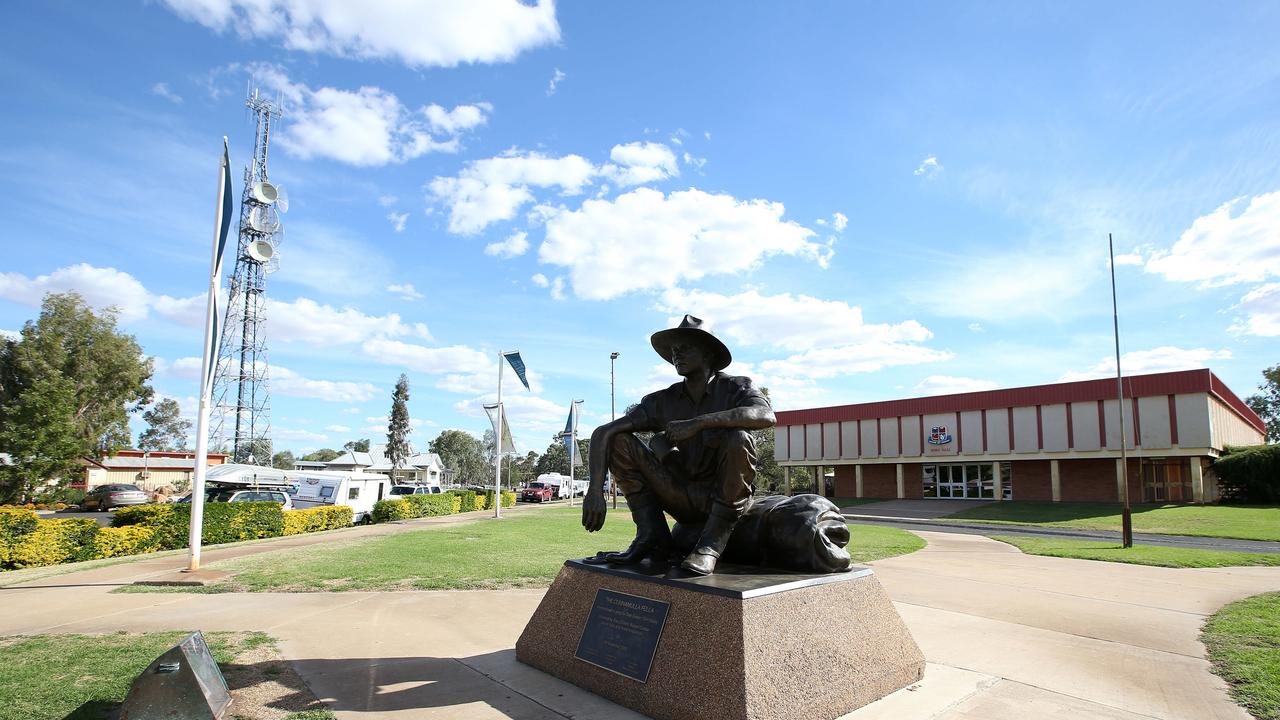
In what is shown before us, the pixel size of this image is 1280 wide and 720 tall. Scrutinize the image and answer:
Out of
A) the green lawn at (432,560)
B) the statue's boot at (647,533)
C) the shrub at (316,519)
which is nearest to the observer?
the statue's boot at (647,533)

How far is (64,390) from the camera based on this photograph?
20.0m

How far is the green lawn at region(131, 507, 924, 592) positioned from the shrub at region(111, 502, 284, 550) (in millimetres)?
3414

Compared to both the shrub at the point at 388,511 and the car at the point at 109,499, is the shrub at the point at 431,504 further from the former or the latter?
the car at the point at 109,499

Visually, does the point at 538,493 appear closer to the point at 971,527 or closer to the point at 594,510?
the point at 971,527

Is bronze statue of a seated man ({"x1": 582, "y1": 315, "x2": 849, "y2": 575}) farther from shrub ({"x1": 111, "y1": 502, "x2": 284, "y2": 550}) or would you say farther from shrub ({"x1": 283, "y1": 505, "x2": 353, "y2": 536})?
shrub ({"x1": 283, "y1": 505, "x2": 353, "y2": 536})

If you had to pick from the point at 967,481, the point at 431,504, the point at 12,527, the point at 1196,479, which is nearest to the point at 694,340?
the point at 12,527

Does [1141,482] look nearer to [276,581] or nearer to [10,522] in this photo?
[276,581]

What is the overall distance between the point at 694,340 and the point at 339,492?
21.6m

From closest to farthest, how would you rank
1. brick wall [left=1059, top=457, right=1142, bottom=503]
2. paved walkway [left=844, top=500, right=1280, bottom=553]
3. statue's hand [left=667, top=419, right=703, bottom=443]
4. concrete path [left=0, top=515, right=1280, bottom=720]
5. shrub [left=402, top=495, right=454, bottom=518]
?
concrete path [left=0, top=515, right=1280, bottom=720] < statue's hand [left=667, top=419, right=703, bottom=443] < paved walkway [left=844, top=500, right=1280, bottom=553] < shrub [left=402, top=495, right=454, bottom=518] < brick wall [left=1059, top=457, right=1142, bottom=503]

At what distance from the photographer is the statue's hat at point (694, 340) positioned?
468 centimetres

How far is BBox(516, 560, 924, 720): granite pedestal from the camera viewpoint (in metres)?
3.36

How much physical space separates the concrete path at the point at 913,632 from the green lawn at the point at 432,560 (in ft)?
2.39

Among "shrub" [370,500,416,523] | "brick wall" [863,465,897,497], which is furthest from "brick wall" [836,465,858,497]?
"shrub" [370,500,416,523]

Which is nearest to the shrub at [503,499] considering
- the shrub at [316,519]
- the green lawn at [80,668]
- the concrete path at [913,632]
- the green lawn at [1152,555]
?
the shrub at [316,519]
